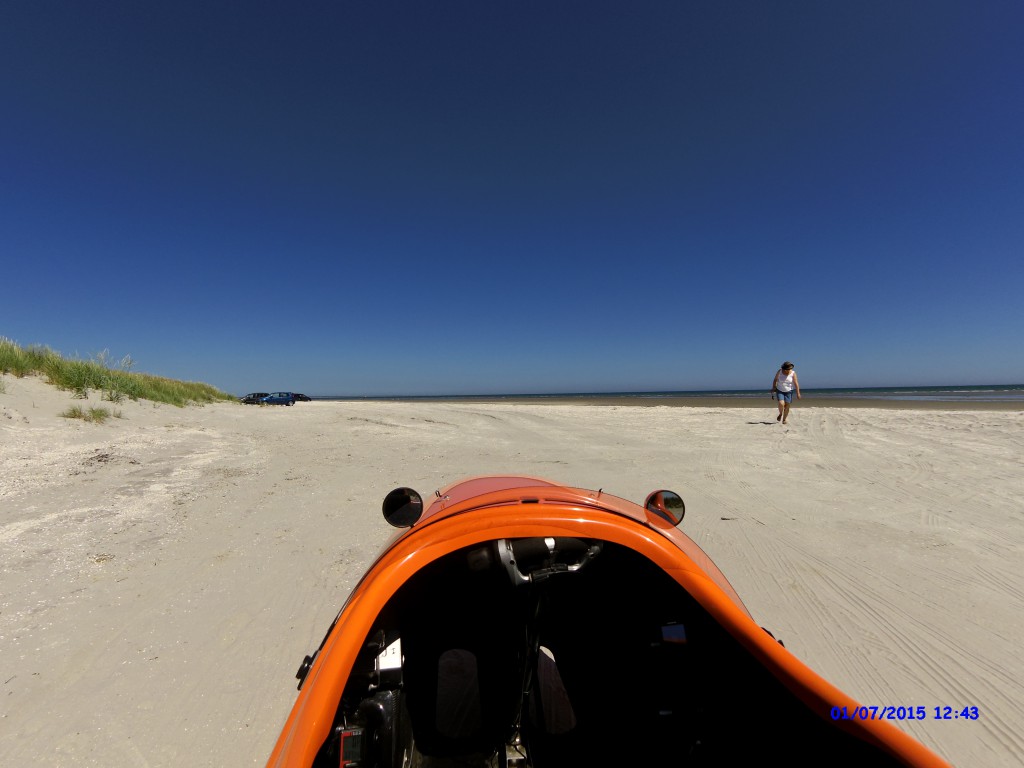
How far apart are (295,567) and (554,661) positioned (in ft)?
9.29

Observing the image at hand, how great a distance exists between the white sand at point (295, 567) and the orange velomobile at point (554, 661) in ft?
3.58

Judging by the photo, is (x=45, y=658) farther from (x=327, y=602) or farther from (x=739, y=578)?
(x=739, y=578)

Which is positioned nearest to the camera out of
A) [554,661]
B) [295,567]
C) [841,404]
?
[554,661]

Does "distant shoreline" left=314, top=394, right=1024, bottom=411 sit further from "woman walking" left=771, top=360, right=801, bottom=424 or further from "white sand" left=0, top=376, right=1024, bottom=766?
"white sand" left=0, top=376, right=1024, bottom=766

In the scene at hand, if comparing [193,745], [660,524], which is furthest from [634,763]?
[193,745]

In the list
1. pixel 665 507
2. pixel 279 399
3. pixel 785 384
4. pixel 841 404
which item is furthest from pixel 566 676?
pixel 279 399

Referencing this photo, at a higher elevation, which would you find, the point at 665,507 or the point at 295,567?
the point at 665,507

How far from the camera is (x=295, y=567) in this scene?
143 inches

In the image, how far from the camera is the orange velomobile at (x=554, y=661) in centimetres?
125

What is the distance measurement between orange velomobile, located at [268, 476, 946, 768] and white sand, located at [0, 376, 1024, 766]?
1.09m
